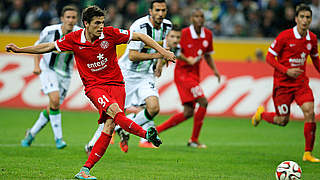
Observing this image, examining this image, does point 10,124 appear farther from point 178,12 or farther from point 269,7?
point 269,7

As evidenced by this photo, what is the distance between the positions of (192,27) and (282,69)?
2.80 metres

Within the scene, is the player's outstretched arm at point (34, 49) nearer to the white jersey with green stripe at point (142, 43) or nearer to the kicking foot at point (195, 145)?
the white jersey with green stripe at point (142, 43)

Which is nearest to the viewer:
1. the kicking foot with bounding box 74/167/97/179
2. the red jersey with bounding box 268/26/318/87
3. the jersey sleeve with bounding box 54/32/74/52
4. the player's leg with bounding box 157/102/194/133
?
the kicking foot with bounding box 74/167/97/179

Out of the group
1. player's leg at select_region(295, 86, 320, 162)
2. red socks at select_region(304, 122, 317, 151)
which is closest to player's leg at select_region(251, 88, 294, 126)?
player's leg at select_region(295, 86, 320, 162)

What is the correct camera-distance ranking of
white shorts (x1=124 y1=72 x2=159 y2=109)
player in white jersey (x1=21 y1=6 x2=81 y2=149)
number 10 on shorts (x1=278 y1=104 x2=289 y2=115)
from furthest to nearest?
player in white jersey (x1=21 y1=6 x2=81 y2=149) → number 10 on shorts (x1=278 y1=104 x2=289 y2=115) → white shorts (x1=124 y1=72 x2=159 y2=109)

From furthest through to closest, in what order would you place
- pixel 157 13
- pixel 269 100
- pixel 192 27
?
pixel 269 100 → pixel 192 27 → pixel 157 13

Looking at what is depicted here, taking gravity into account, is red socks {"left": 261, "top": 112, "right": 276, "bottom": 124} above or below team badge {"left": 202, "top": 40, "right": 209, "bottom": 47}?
below

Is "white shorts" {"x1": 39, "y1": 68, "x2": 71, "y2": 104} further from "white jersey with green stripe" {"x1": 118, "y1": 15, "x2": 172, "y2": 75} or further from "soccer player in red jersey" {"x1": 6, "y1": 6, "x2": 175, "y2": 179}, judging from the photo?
"soccer player in red jersey" {"x1": 6, "y1": 6, "x2": 175, "y2": 179}

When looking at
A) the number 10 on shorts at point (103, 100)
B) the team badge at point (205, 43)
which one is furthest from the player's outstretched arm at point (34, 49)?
the team badge at point (205, 43)

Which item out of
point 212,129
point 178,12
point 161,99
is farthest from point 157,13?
point 178,12

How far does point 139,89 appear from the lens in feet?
32.5

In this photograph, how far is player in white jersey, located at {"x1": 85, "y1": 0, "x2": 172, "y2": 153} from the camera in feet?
31.4

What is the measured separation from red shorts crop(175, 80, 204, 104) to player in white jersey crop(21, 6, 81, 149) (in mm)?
2350

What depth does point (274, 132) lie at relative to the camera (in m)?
14.0
